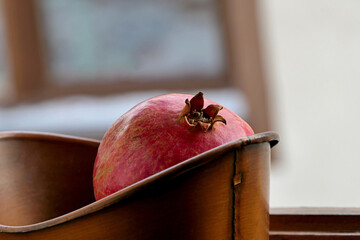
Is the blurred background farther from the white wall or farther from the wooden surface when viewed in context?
the wooden surface

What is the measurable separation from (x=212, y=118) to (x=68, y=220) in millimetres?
107

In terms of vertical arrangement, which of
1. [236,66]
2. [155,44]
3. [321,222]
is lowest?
[321,222]

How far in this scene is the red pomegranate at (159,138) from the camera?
296mm

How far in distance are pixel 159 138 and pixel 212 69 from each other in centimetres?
163

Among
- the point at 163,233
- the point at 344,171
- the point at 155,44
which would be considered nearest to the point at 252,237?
the point at 163,233

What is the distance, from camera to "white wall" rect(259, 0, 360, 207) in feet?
5.32

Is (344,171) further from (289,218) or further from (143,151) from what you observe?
(143,151)

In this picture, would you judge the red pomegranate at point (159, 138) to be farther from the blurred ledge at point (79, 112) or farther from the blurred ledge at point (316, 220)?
the blurred ledge at point (79, 112)

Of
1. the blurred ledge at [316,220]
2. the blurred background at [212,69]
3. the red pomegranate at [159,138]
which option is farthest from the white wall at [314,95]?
the red pomegranate at [159,138]

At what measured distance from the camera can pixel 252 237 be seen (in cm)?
28

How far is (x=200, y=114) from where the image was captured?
1.02 ft

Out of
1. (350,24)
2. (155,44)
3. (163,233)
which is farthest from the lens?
(155,44)

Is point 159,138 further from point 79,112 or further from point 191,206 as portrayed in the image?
point 79,112

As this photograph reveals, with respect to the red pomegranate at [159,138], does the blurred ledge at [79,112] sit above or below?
below
